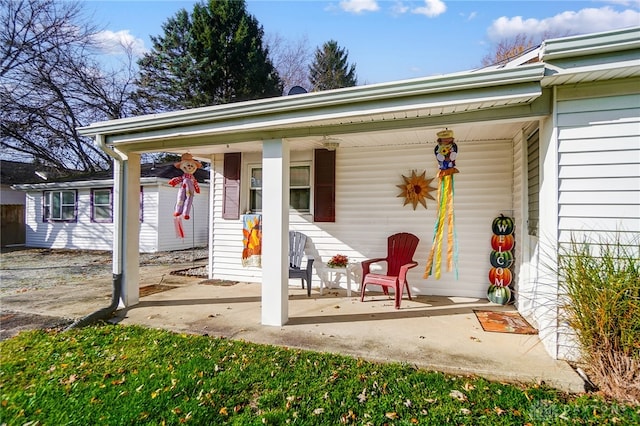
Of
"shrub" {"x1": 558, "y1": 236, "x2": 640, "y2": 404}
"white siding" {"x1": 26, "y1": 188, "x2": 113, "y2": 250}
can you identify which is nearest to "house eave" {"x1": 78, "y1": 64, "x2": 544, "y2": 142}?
"shrub" {"x1": 558, "y1": 236, "x2": 640, "y2": 404}

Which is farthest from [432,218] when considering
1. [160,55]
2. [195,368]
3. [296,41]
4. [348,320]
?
[296,41]

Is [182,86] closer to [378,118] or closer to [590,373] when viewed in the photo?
[378,118]

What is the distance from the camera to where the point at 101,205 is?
11.4 metres

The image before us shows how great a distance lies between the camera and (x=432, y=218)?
5184 millimetres

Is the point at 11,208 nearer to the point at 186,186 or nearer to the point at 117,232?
the point at 117,232

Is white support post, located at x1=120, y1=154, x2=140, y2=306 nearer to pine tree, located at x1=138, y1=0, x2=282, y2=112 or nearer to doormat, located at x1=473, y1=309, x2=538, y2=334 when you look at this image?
doormat, located at x1=473, y1=309, x2=538, y2=334

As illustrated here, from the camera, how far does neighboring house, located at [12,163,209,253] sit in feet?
35.2

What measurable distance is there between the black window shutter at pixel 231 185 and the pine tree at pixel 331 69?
16.0m

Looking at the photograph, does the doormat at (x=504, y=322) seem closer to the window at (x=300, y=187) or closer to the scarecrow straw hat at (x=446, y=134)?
the scarecrow straw hat at (x=446, y=134)

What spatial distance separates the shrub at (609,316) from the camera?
7.52 ft

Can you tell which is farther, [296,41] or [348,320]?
[296,41]

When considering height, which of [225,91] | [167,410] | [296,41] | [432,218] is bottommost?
[167,410]

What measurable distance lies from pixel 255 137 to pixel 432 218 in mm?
3061

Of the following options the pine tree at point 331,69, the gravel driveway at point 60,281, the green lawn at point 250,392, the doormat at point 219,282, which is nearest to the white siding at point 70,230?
the gravel driveway at point 60,281
